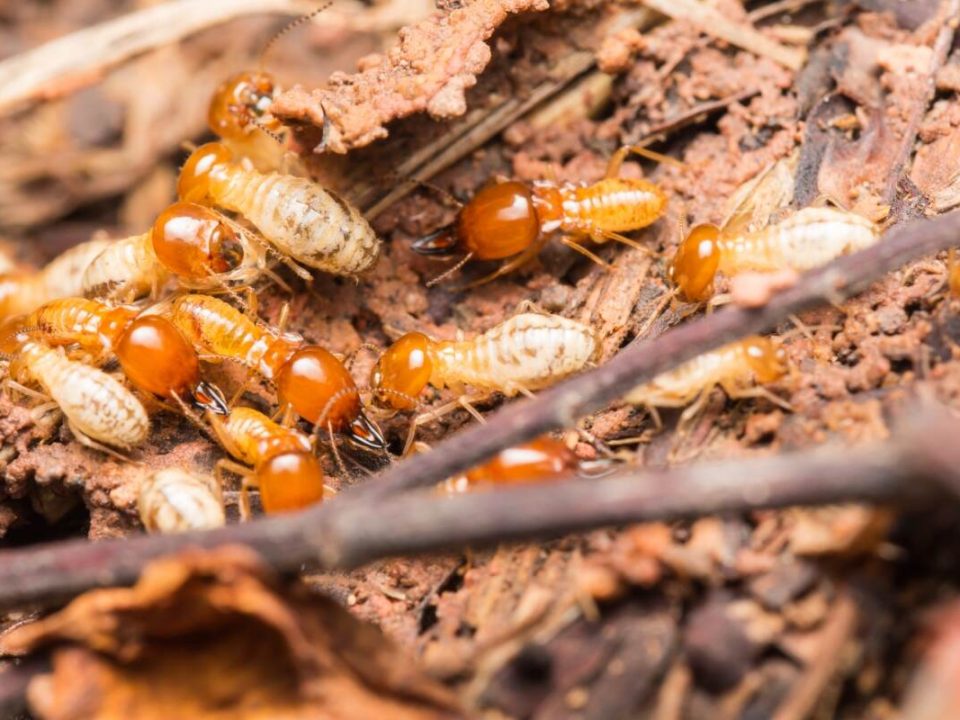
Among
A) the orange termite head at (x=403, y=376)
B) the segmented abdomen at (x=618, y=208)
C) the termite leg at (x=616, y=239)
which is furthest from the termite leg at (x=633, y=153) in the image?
the orange termite head at (x=403, y=376)

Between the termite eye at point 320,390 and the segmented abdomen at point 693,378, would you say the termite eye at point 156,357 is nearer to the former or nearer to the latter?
the termite eye at point 320,390

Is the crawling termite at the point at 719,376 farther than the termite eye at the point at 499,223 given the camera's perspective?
No

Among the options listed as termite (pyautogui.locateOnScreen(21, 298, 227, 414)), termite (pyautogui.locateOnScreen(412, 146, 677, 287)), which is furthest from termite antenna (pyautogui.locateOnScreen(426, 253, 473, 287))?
termite (pyautogui.locateOnScreen(21, 298, 227, 414))

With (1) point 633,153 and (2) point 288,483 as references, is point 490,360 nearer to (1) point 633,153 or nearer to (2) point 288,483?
(2) point 288,483

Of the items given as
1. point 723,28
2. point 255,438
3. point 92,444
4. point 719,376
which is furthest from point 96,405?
point 723,28

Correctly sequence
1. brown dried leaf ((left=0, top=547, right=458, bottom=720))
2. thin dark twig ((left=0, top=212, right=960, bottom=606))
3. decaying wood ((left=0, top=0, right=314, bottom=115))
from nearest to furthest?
thin dark twig ((left=0, top=212, right=960, bottom=606))
brown dried leaf ((left=0, top=547, right=458, bottom=720))
decaying wood ((left=0, top=0, right=314, bottom=115))

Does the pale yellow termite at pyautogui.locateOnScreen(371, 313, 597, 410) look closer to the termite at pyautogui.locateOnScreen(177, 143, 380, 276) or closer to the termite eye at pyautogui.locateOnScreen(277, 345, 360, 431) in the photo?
the termite eye at pyautogui.locateOnScreen(277, 345, 360, 431)

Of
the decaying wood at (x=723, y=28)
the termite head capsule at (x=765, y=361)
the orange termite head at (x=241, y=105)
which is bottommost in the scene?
the termite head capsule at (x=765, y=361)
